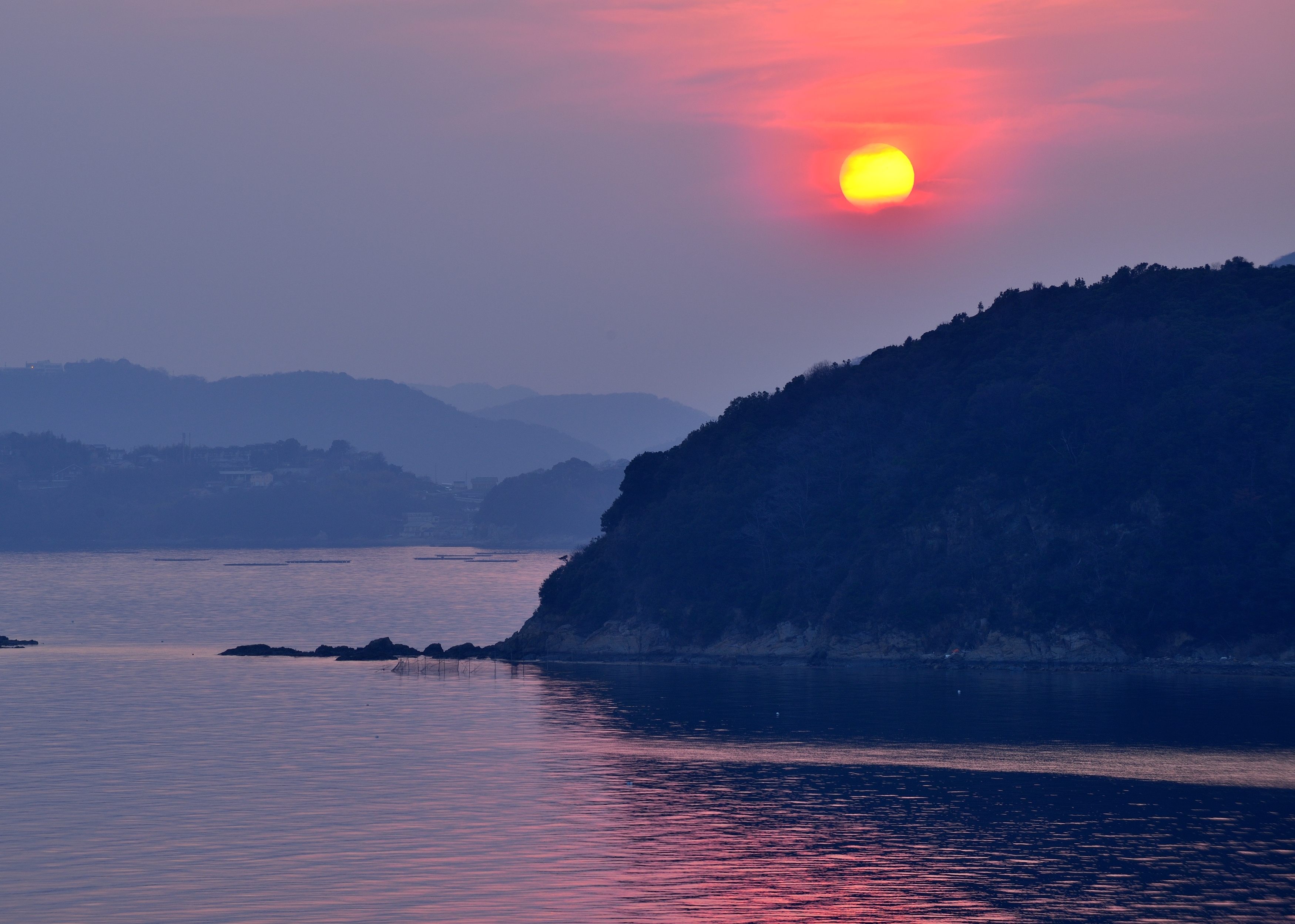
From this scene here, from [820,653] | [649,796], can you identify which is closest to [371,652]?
[820,653]

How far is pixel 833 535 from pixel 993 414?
1671 centimetres

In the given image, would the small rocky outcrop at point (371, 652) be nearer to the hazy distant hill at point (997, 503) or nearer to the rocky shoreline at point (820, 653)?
the rocky shoreline at point (820, 653)

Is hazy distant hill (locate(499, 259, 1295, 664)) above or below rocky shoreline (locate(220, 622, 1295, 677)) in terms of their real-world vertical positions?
above

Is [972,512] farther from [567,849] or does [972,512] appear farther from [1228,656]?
[567,849]

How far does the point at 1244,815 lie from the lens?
52.4m

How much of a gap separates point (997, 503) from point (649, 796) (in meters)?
56.4

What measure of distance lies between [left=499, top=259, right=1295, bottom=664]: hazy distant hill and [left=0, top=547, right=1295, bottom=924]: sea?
5993 mm

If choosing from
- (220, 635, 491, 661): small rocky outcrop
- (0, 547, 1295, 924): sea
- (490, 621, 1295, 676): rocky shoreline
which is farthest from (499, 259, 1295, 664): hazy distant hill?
(0, 547, 1295, 924): sea

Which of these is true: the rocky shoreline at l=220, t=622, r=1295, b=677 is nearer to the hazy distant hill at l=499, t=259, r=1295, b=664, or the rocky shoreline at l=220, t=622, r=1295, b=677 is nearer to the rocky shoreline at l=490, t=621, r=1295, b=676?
the rocky shoreline at l=490, t=621, r=1295, b=676

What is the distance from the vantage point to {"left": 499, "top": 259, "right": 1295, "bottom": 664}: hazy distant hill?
Answer: 9694 centimetres

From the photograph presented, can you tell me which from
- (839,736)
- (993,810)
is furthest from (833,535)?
(993,810)

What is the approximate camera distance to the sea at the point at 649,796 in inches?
1686

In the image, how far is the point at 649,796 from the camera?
192ft

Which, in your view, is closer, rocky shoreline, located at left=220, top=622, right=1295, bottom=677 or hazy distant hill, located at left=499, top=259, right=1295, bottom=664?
rocky shoreline, located at left=220, top=622, right=1295, bottom=677
